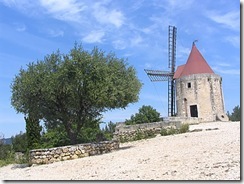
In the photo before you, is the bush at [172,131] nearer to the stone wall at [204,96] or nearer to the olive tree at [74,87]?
the olive tree at [74,87]

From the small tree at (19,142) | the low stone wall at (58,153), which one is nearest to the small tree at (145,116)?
the small tree at (19,142)

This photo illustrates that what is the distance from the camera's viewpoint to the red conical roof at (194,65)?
3722cm

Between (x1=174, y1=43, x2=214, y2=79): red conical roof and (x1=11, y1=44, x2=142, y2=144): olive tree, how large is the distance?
65.1ft

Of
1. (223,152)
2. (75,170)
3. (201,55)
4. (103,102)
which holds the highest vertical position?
(201,55)

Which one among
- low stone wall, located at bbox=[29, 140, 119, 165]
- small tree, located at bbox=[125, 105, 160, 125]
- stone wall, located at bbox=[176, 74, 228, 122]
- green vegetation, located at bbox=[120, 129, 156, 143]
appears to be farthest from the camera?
stone wall, located at bbox=[176, 74, 228, 122]

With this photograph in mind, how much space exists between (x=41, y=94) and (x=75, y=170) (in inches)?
273

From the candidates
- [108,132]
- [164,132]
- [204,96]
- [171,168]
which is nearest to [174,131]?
[164,132]

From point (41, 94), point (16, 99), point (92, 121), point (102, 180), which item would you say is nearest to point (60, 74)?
point (41, 94)

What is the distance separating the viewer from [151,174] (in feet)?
30.6

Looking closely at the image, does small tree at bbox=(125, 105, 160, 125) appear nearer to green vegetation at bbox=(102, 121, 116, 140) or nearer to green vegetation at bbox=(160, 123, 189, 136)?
green vegetation at bbox=(102, 121, 116, 140)

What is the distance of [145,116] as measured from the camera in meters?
32.6

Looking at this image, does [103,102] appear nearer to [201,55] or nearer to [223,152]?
[223,152]

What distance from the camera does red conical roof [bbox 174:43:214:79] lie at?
37.2 metres

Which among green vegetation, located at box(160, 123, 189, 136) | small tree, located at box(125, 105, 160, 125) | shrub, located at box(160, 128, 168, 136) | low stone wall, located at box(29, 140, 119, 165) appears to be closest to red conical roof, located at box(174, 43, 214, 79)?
small tree, located at box(125, 105, 160, 125)
